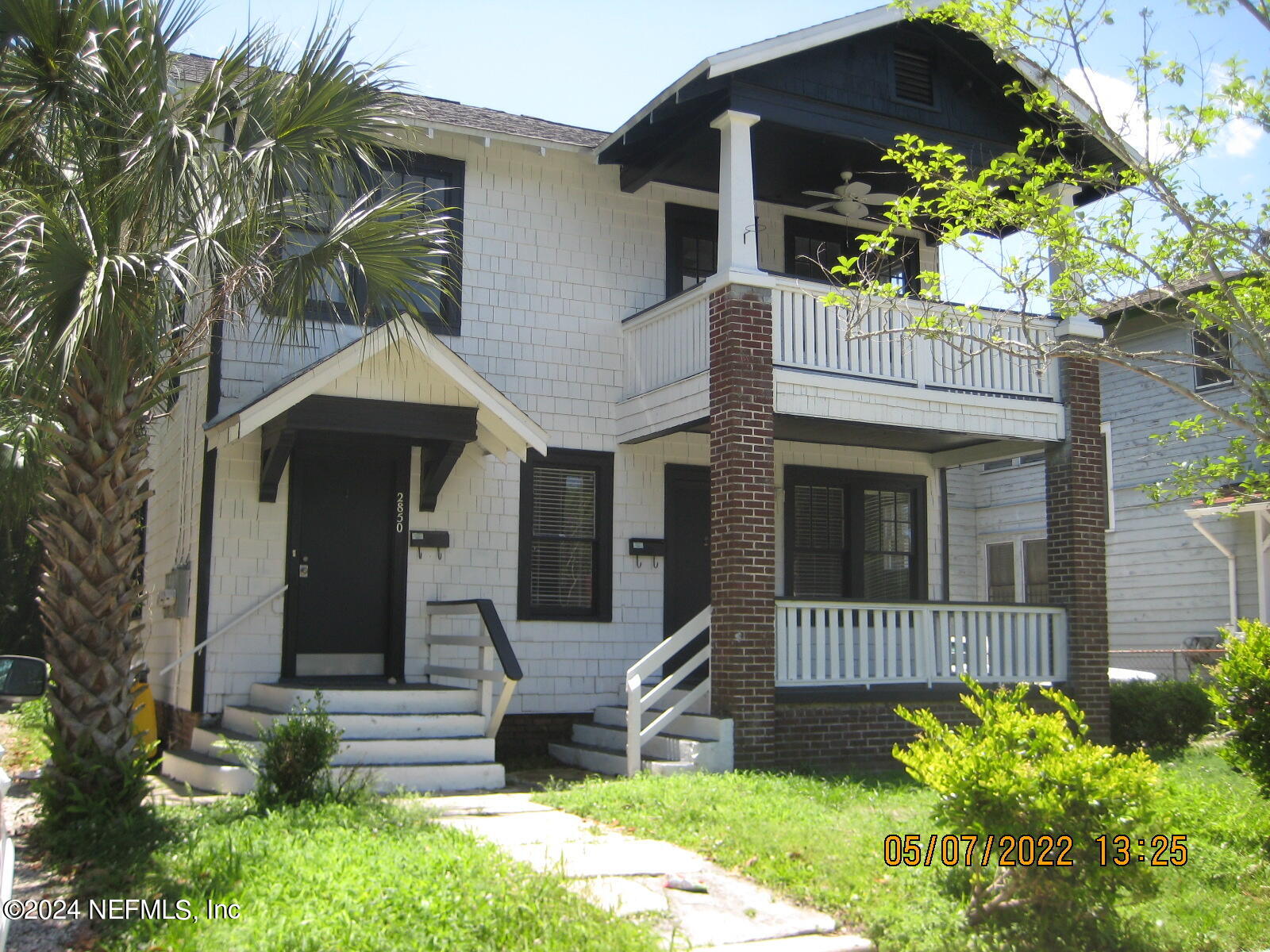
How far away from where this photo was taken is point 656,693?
10906mm

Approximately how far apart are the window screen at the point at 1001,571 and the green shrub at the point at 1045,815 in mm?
16433

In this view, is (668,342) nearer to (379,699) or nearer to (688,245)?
(688,245)

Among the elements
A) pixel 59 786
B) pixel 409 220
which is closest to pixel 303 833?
pixel 59 786

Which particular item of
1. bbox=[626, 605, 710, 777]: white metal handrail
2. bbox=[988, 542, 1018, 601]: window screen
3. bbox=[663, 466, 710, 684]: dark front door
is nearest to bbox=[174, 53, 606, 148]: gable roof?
bbox=[663, 466, 710, 684]: dark front door

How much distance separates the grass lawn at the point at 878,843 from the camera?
6.11 meters

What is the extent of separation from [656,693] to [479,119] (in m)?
6.47

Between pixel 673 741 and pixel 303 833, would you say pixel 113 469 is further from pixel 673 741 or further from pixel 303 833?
pixel 673 741

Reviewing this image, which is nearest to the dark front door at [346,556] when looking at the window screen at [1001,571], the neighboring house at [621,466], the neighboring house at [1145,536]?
the neighboring house at [621,466]

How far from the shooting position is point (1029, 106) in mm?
9008

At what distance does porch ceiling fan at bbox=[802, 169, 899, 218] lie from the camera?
1347cm

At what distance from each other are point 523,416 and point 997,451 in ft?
20.5

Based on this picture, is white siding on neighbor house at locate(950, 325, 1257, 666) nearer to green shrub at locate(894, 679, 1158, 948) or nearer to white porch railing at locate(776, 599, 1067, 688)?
white porch railing at locate(776, 599, 1067, 688)

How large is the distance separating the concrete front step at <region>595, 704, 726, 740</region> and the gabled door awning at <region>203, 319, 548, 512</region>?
9.27ft
